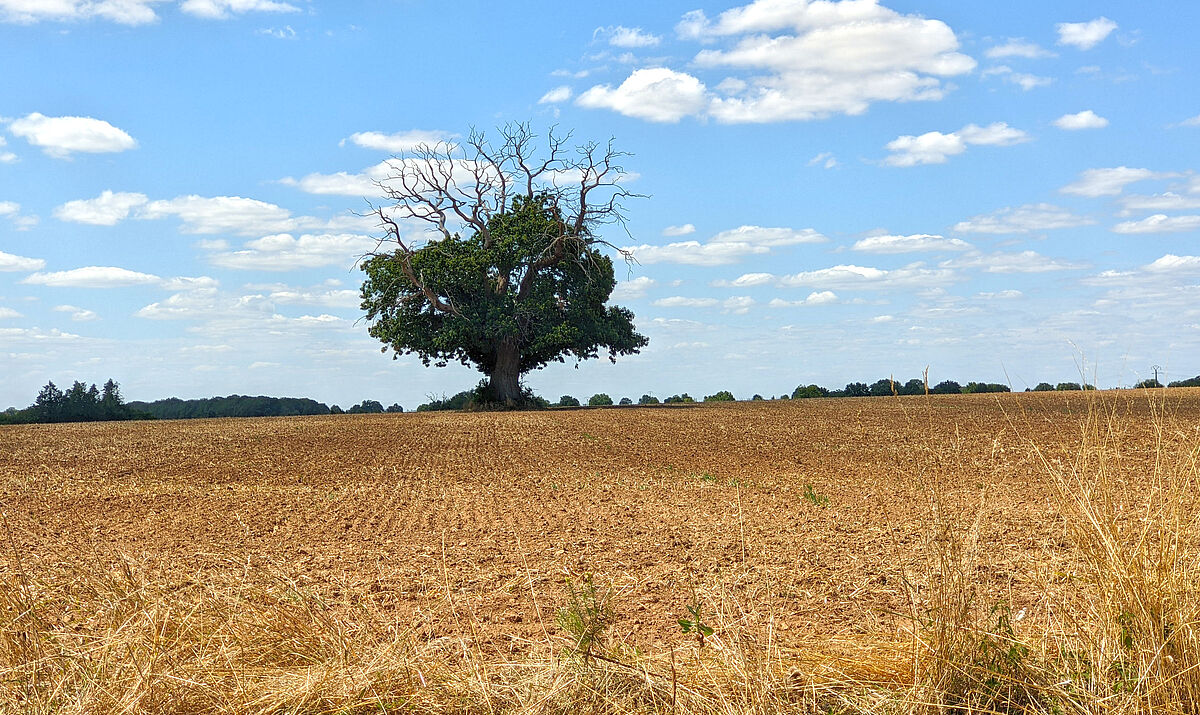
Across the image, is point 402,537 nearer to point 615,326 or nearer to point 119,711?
point 119,711

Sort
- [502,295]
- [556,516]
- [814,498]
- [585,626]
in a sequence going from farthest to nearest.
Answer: [502,295] → [814,498] → [556,516] → [585,626]

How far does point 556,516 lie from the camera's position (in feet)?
32.1

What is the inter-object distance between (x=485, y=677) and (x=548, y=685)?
299mm

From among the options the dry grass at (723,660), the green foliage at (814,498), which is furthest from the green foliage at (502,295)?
the dry grass at (723,660)

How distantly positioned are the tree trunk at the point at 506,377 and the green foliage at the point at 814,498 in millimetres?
24155

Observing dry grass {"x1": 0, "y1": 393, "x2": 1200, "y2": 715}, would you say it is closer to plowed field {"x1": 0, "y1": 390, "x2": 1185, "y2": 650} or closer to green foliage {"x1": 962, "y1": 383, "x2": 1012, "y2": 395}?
plowed field {"x1": 0, "y1": 390, "x2": 1185, "y2": 650}

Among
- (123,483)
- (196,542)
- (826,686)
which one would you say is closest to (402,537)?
(196,542)

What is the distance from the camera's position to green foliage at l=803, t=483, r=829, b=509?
10312 mm

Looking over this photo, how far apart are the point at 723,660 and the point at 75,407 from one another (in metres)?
40.1

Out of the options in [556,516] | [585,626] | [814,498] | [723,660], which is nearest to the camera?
[723,660]

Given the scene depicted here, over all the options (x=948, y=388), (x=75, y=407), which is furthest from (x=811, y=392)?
(x=75, y=407)

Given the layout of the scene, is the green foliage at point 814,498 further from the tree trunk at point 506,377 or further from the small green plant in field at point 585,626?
the tree trunk at point 506,377

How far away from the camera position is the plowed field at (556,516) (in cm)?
604

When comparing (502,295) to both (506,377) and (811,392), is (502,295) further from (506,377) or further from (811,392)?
(811,392)
